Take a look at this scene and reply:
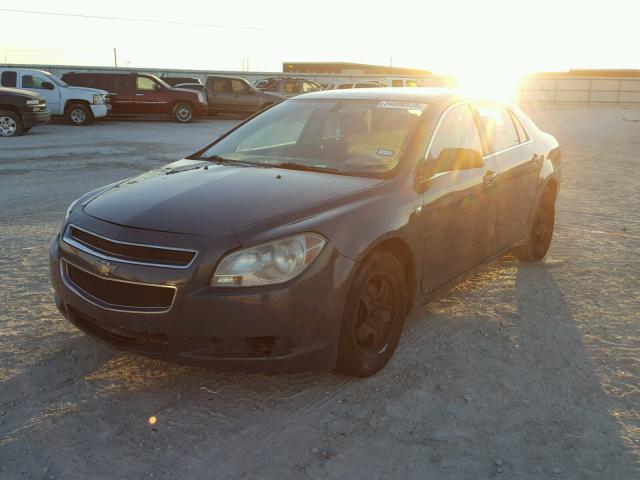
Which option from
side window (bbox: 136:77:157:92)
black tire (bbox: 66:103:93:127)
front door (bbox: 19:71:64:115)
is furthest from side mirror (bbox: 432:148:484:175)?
side window (bbox: 136:77:157:92)

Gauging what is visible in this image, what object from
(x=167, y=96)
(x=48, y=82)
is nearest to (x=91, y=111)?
(x=48, y=82)

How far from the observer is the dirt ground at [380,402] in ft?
9.01

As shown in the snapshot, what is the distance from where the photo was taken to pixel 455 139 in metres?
4.38

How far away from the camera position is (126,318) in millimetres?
3031

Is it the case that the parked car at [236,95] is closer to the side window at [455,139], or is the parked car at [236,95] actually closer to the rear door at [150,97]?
the rear door at [150,97]

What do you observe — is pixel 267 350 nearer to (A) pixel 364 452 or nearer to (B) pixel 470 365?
(A) pixel 364 452

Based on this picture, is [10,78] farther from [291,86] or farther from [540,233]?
[540,233]

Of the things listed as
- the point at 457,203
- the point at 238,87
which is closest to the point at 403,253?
the point at 457,203

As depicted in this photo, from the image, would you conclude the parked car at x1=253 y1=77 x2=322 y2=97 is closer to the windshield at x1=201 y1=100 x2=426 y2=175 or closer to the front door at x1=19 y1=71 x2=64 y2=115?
the front door at x1=19 y1=71 x2=64 y2=115

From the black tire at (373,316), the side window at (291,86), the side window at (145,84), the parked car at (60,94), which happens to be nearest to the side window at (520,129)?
the black tire at (373,316)

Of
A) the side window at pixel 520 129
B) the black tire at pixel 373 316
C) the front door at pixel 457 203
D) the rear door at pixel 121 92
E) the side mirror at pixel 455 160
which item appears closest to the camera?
the black tire at pixel 373 316

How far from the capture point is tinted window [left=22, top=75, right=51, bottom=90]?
19.6 m

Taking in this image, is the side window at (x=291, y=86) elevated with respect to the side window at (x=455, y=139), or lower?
elevated

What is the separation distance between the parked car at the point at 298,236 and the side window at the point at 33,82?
57.0ft
